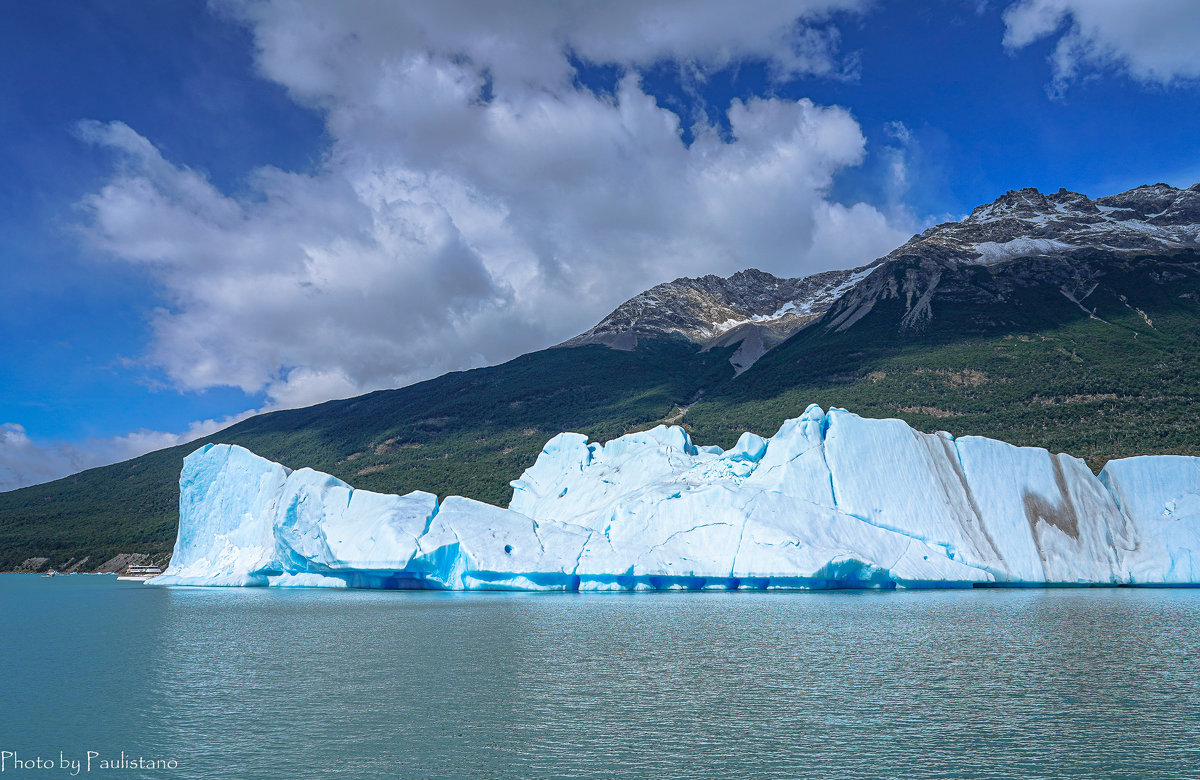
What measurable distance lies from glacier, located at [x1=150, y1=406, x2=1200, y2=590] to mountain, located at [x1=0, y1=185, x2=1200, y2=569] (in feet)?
48.7

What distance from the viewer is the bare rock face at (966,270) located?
95.4 m

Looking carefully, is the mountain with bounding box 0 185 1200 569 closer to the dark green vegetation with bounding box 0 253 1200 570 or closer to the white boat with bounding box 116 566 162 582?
the dark green vegetation with bounding box 0 253 1200 570

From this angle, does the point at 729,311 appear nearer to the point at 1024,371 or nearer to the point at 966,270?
the point at 966,270

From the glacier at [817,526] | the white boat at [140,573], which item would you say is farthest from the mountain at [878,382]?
the glacier at [817,526]

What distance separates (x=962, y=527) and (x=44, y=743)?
94.4 feet

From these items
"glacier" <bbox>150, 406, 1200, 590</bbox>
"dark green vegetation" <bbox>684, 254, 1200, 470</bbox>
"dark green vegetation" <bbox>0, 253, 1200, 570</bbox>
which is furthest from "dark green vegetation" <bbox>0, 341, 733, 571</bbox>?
"glacier" <bbox>150, 406, 1200, 590</bbox>

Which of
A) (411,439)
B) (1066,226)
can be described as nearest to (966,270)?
(1066,226)

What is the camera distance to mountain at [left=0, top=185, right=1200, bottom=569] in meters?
60.1

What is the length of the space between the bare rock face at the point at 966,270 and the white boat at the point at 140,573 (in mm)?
80990

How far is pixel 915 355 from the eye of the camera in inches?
→ 3118

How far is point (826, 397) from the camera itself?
72938mm

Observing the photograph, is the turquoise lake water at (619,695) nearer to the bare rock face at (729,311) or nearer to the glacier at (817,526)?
the glacier at (817,526)

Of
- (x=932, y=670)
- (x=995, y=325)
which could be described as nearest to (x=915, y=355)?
(x=995, y=325)

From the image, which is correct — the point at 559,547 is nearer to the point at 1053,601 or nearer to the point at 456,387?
the point at 1053,601
